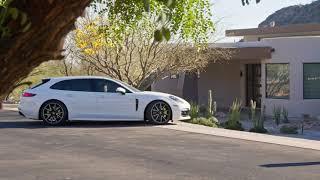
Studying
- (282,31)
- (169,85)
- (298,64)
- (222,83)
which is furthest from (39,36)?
(169,85)

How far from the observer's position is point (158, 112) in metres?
19.8

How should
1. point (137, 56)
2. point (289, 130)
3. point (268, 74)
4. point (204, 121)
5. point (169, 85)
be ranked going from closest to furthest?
point (289, 130)
point (204, 121)
point (137, 56)
point (268, 74)
point (169, 85)

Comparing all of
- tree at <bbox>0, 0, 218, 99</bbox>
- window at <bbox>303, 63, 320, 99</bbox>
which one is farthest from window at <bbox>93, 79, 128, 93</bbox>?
tree at <bbox>0, 0, 218, 99</bbox>

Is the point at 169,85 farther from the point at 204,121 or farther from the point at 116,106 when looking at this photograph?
the point at 116,106

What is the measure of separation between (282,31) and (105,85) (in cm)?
1499

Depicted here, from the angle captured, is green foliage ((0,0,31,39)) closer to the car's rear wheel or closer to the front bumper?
the car's rear wheel

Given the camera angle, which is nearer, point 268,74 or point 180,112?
point 180,112

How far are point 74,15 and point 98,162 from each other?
975 cm

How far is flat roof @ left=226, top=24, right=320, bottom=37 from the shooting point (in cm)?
3161

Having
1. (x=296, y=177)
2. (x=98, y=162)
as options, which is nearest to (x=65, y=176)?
(x=98, y=162)

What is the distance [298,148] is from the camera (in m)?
14.5

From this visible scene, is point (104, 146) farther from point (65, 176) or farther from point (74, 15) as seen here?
point (74, 15)

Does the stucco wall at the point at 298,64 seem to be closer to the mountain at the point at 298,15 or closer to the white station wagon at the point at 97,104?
the white station wagon at the point at 97,104

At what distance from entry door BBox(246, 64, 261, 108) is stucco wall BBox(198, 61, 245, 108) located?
36 cm
